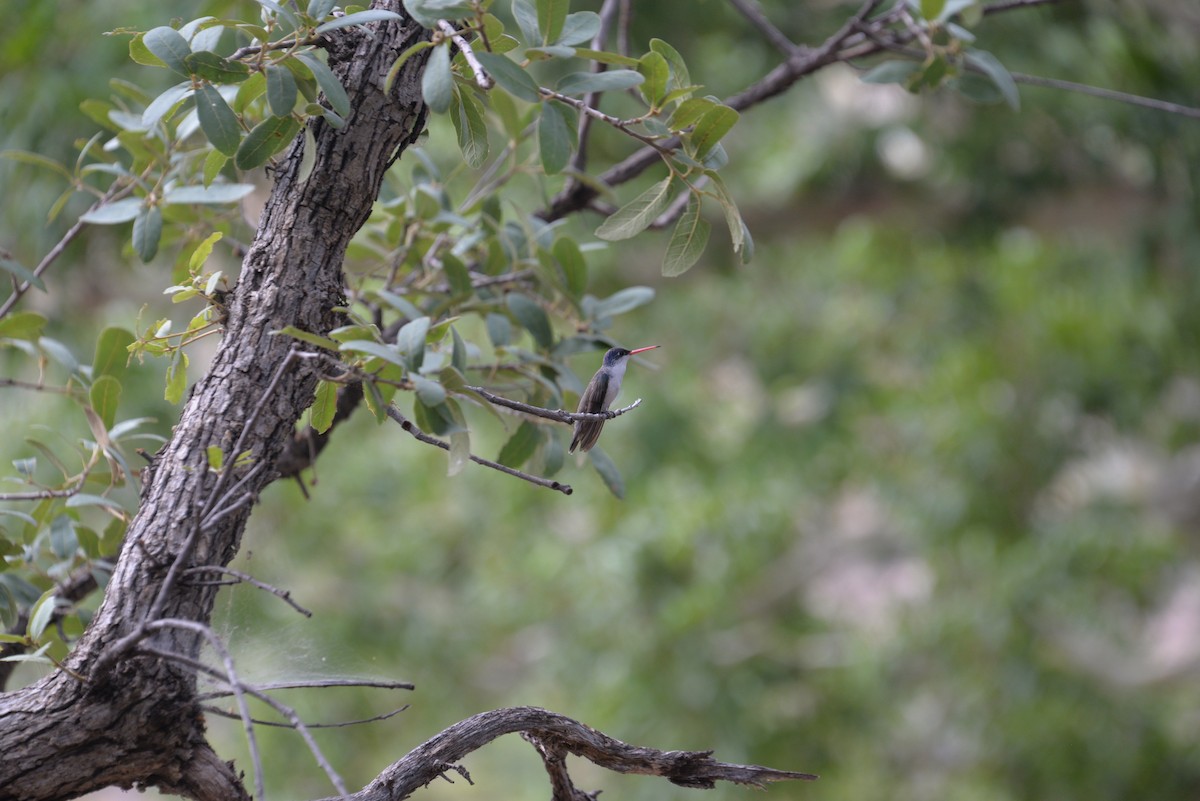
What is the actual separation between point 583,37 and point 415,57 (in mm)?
127

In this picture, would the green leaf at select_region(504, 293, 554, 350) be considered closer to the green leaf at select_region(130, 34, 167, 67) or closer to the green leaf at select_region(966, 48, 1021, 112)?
the green leaf at select_region(130, 34, 167, 67)

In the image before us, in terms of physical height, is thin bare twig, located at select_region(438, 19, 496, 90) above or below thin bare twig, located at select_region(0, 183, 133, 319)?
above

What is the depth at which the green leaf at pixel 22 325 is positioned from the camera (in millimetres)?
1000

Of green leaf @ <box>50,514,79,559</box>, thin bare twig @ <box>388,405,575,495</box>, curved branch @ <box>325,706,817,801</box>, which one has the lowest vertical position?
curved branch @ <box>325,706,817,801</box>

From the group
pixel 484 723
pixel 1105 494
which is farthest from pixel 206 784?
pixel 1105 494

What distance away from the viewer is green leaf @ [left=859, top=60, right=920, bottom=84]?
1.24 meters

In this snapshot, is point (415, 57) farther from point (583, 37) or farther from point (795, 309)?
point (795, 309)

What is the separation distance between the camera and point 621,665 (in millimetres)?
4609

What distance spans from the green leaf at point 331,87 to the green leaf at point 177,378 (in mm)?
243

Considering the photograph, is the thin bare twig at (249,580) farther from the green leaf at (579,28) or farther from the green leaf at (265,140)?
the green leaf at (579,28)

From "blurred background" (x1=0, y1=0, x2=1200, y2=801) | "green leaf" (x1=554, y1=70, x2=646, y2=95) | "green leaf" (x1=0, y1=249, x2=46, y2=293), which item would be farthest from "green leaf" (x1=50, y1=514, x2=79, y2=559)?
"blurred background" (x1=0, y1=0, x2=1200, y2=801)

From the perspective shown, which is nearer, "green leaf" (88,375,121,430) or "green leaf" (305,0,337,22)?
"green leaf" (305,0,337,22)

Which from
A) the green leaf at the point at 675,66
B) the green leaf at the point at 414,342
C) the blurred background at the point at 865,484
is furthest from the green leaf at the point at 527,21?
the blurred background at the point at 865,484

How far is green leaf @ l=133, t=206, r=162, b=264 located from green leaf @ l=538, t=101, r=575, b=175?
44 centimetres
